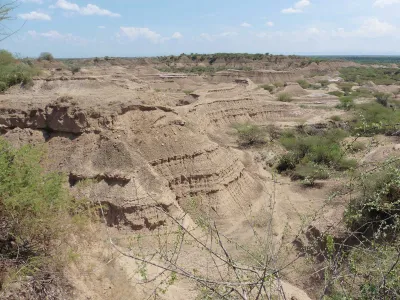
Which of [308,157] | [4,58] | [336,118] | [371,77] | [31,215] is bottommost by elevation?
[308,157]

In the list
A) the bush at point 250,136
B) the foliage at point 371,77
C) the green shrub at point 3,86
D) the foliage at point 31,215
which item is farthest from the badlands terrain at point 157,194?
the foliage at point 371,77

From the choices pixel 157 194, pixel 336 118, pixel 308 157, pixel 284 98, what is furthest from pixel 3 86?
pixel 284 98

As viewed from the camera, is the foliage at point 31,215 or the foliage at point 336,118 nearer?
the foliage at point 31,215

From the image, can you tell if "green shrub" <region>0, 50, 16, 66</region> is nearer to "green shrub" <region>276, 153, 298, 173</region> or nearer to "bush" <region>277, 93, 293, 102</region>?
"green shrub" <region>276, 153, 298, 173</region>

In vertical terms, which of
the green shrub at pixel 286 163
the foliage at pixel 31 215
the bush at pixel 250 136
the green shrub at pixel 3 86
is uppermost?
the green shrub at pixel 3 86

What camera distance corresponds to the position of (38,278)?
20.3ft

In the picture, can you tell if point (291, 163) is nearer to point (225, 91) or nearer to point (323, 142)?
point (323, 142)

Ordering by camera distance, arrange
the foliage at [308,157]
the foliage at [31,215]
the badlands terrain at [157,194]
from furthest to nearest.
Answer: the foliage at [308,157], the badlands terrain at [157,194], the foliage at [31,215]

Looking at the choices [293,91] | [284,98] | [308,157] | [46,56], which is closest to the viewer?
[308,157]

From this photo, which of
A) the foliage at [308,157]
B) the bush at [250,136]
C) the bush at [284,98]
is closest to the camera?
the foliage at [308,157]

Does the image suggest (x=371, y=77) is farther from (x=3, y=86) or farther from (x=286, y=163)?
(x=3, y=86)

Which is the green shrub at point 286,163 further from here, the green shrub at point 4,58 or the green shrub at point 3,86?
the green shrub at point 4,58

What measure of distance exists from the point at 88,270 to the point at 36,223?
1.75 m

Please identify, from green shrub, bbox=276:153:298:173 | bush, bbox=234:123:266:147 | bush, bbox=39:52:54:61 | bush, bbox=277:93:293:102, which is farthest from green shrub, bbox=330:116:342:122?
bush, bbox=39:52:54:61
